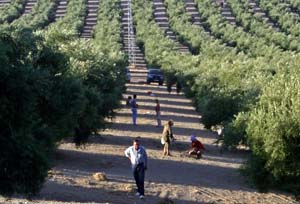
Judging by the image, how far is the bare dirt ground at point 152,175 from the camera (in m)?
19.3

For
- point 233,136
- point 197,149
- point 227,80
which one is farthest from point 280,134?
point 227,80

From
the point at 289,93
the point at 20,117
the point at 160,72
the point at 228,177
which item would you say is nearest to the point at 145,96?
the point at 160,72

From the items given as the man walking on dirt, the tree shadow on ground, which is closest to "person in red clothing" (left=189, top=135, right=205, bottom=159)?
the tree shadow on ground

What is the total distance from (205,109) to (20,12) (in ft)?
261

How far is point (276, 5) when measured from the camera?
363 feet

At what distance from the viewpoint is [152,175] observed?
2356 centimetres

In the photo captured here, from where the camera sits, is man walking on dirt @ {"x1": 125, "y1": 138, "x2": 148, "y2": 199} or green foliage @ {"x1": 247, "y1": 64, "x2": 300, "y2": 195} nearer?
green foliage @ {"x1": 247, "y1": 64, "x2": 300, "y2": 195}

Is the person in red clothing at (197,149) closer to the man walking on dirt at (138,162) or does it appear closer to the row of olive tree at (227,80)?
the row of olive tree at (227,80)

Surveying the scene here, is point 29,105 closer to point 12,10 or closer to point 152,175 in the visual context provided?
point 152,175

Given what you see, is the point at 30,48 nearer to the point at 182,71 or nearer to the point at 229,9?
the point at 182,71

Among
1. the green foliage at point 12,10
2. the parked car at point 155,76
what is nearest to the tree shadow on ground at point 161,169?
the parked car at point 155,76

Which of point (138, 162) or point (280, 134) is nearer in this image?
point (280, 134)

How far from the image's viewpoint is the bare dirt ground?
1933cm

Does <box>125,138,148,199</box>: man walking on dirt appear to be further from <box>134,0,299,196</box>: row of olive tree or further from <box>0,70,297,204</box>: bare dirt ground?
<box>134,0,299,196</box>: row of olive tree
